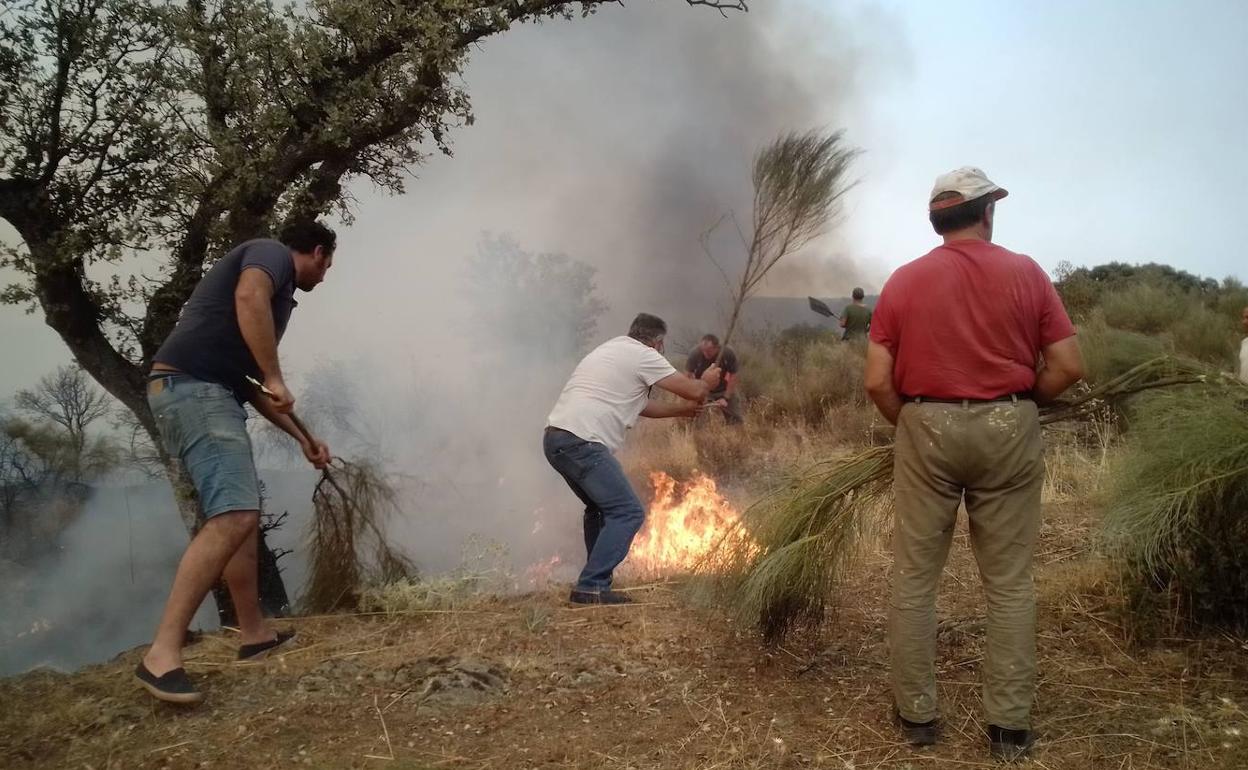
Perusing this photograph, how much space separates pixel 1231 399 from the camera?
10.5ft

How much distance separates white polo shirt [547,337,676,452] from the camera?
4.77 meters

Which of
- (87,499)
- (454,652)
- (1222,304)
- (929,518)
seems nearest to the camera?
(929,518)

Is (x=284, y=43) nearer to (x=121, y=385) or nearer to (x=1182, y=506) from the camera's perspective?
(x=121, y=385)

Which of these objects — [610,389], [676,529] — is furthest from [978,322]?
[676,529]

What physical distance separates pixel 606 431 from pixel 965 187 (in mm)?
2408

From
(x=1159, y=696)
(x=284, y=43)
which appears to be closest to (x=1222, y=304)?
(x=1159, y=696)

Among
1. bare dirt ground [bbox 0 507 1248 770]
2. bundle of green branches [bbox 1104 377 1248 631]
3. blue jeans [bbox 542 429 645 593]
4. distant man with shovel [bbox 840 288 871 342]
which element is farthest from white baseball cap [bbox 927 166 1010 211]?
distant man with shovel [bbox 840 288 871 342]

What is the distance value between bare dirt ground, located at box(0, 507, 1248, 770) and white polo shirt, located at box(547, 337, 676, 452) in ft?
3.49

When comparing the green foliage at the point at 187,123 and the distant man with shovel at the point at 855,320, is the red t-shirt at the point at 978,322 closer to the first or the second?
the green foliage at the point at 187,123

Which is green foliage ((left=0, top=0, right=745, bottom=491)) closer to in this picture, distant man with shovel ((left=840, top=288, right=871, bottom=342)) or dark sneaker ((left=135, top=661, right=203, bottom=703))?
dark sneaker ((left=135, top=661, right=203, bottom=703))

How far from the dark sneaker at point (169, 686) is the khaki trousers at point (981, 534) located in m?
2.40

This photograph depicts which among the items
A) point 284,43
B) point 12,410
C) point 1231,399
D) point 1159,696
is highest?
point 284,43

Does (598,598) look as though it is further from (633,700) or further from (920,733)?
(920,733)

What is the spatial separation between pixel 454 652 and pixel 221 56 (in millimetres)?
3348
